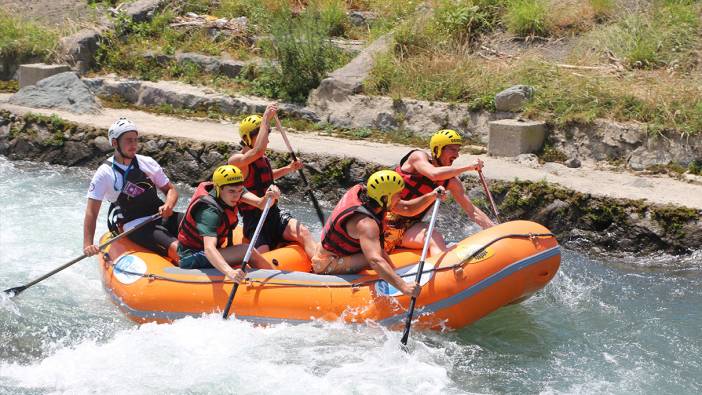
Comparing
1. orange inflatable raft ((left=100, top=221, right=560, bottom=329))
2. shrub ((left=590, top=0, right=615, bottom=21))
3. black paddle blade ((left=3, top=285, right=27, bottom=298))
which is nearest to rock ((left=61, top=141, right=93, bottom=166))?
black paddle blade ((left=3, top=285, right=27, bottom=298))

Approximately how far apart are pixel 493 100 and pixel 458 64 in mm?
1000

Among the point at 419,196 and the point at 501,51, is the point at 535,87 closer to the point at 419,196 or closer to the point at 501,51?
the point at 501,51

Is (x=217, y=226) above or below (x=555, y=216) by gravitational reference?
above

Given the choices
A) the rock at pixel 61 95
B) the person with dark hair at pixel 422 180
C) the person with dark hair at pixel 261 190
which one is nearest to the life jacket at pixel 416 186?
the person with dark hair at pixel 422 180

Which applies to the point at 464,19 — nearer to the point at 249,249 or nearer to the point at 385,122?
the point at 385,122

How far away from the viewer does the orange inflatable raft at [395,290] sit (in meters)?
6.95

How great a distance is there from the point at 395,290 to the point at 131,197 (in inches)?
86.8

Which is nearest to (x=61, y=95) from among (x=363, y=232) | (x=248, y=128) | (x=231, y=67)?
(x=231, y=67)

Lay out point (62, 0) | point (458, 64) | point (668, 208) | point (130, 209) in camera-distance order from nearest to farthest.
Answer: point (130, 209), point (668, 208), point (458, 64), point (62, 0)

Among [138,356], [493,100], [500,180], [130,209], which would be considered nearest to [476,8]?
[493,100]

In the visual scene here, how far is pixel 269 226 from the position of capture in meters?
7.80

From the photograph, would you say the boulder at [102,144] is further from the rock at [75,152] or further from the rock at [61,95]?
the rock at [61,95]

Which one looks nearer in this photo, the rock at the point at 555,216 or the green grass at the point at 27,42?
the rock at the point at 555,216

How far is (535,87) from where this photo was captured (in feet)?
37.2
